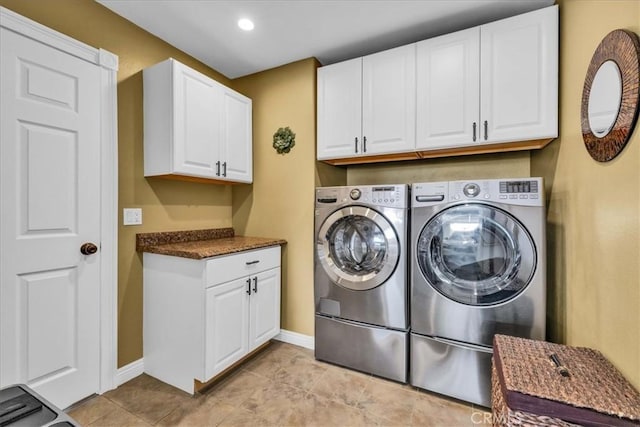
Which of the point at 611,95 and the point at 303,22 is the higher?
the point at 303,22

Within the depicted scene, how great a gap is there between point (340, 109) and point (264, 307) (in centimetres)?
171

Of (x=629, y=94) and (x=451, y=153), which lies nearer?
(x=629, y=94)

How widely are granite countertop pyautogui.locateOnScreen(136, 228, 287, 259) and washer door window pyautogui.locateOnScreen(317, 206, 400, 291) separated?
51 cm

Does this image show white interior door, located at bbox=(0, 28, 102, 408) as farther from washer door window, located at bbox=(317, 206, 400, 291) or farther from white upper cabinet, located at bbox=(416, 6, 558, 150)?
white upper cabinet, located at bbox=(416, 6, 558, 150)

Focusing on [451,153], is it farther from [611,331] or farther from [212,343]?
[212,343]

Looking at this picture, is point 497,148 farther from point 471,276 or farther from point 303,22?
point 303,22

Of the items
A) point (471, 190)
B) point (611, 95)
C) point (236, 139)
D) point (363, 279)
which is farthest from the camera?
point (236, 139)

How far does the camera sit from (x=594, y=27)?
51.9 inches

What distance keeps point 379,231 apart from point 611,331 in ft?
3.91

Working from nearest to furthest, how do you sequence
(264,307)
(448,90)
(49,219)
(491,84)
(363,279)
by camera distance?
1. (49,219)
2. (491,84)
3. (448,90)
4. (363,279)
5. (264,307)

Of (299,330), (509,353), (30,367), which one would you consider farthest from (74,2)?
(509,353)

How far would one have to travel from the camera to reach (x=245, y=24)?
1979mm

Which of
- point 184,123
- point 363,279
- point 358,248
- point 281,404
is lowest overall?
point 281,404

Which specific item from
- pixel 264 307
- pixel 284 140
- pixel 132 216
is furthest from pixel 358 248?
pixel 132 216
